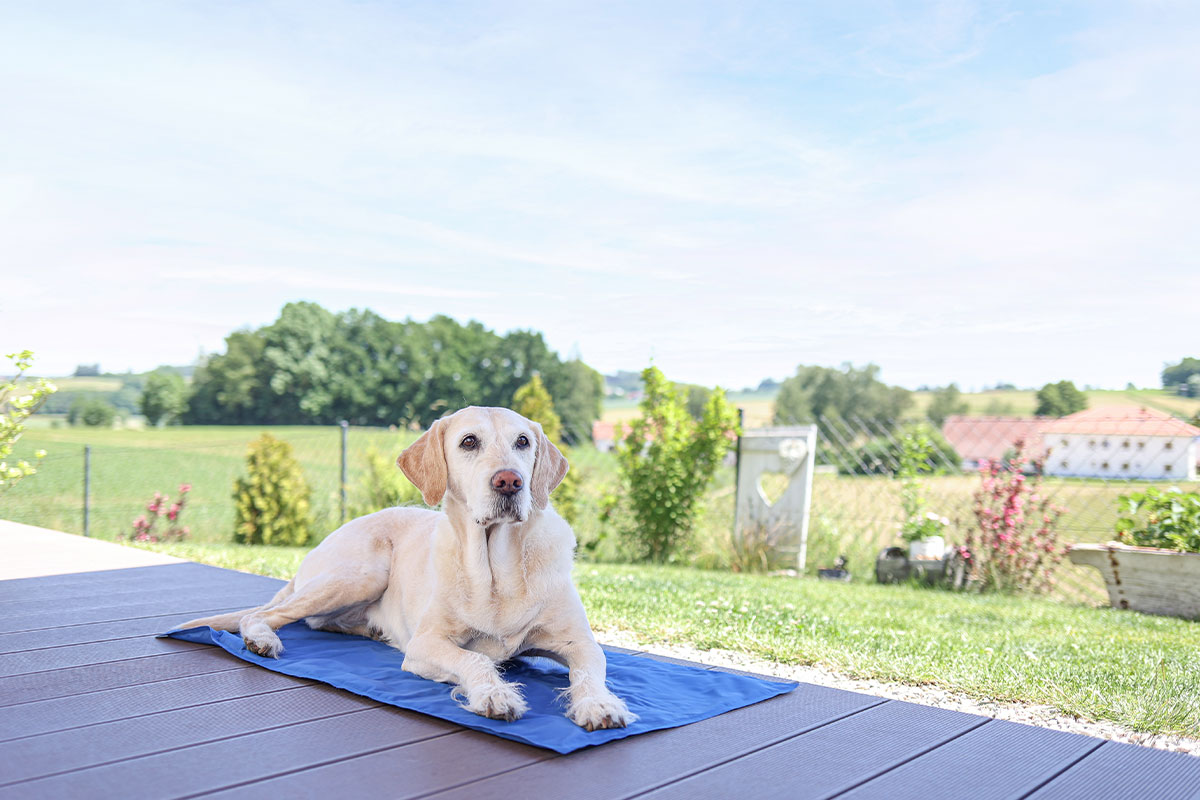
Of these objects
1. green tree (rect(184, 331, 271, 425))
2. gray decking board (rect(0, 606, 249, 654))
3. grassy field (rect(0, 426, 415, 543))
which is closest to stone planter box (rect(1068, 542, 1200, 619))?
gray decking board (rect(0, 606, 249, 654))

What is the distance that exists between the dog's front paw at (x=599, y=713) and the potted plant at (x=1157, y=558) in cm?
568

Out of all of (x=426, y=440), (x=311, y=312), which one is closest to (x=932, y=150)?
(x=311, y=312)

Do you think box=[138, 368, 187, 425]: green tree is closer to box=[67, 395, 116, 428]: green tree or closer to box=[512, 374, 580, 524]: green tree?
box=[67, 395, 116, 428]: green tree

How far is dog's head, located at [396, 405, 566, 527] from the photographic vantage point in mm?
2230

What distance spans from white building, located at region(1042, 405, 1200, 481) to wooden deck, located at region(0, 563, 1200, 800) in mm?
6768

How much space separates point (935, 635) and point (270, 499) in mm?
7470

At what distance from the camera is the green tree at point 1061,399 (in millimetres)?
17566

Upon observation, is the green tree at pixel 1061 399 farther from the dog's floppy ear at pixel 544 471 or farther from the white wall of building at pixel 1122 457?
the dog's floppy ear at pixel 544 471

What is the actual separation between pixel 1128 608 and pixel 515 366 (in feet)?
115

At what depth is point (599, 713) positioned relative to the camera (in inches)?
76.8

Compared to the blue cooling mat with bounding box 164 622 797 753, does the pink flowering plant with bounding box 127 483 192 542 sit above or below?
below

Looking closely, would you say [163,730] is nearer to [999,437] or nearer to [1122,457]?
[1122,457]

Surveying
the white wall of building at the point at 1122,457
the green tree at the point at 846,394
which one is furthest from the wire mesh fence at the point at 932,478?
the green tree at the point at 846,394

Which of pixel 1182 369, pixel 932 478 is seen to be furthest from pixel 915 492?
pixel 1182 369
